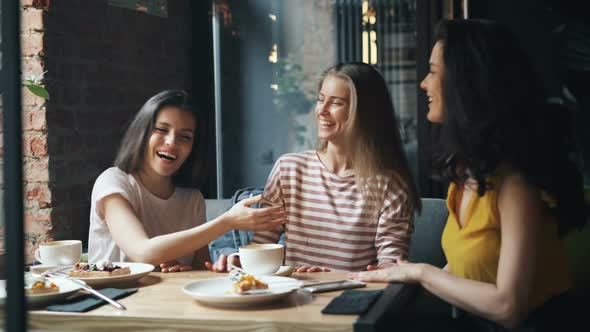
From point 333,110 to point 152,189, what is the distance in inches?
26.0

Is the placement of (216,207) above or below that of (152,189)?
below

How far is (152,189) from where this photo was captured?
2.24 meters

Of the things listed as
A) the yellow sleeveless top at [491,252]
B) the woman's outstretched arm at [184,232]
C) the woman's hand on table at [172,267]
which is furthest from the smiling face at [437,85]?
the woman's hand on table at [172,267]

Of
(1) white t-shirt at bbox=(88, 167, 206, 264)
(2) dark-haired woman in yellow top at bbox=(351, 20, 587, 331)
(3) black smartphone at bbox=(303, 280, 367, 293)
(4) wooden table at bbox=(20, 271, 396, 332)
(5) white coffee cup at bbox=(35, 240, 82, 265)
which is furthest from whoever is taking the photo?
(1) white t-shirt at bbox=(88, 167, 206, 264)

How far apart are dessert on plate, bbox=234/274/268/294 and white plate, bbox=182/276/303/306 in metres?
0.01

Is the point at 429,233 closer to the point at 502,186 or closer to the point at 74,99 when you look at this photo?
the point at 502,186

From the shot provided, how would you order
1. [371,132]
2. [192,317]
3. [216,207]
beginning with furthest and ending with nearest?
[216,207] < [371,132] < [192,317]

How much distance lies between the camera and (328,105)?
7.39 ft

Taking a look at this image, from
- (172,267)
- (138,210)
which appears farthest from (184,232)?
(138,210)

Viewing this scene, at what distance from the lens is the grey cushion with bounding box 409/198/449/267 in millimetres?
2691

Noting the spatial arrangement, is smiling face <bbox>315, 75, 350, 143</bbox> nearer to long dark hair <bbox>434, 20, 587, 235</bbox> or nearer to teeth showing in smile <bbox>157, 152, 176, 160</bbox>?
teeth showing in smile <bbox>157, 152, 176, 160</bbox>

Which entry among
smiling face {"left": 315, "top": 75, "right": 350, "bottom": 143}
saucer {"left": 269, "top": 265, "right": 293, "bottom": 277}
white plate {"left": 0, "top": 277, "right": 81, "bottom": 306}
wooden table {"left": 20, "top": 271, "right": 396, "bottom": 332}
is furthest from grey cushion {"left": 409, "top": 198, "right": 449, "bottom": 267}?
white plate {"left": 0, "top": 277, "right": 81, "bottom": 306}

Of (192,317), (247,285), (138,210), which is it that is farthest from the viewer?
(138,210)

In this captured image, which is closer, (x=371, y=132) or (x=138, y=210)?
(x=138, y=210)
